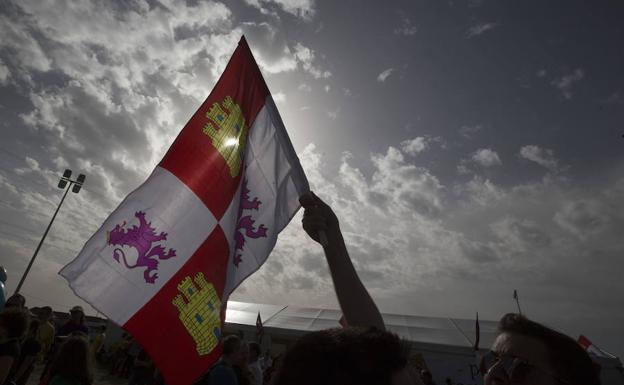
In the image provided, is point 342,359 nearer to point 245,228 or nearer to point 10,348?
point 245,228

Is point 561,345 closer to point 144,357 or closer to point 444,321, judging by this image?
point 144,357

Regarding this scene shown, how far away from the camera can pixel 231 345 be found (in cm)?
413

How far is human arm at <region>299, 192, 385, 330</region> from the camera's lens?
4.96 ft

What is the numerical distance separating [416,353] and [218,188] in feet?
48.9

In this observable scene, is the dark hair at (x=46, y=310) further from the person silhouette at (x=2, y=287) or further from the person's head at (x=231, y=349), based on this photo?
the person's head at (x=231, y=349)

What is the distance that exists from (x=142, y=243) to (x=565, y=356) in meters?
2.41

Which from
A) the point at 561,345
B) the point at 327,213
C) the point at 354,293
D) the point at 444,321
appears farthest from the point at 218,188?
the point at 444,321

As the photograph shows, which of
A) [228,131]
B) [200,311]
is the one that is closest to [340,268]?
[200,311]

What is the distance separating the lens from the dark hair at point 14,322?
3.29 m

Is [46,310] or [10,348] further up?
[46,310]

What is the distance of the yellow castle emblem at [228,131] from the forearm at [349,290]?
1.42m

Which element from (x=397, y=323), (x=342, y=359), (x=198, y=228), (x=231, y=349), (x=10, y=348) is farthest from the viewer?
(x=397, y=323)

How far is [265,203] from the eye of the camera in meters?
2.93

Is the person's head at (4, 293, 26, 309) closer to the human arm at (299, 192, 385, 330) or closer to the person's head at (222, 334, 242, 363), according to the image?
the person's head at (222, 334, 242, 363)
